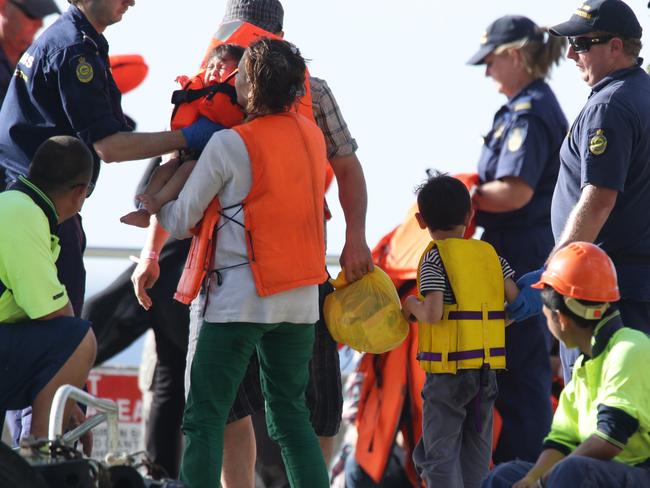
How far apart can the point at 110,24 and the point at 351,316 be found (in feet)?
4.56

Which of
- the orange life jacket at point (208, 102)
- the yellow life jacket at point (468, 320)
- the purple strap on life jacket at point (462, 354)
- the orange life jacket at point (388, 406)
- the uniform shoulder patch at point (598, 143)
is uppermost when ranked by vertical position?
the orange life jacket at point (208, 102)

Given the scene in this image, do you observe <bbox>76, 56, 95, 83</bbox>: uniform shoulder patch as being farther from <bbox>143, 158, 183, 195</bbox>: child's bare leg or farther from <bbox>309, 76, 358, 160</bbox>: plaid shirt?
<bbox>309, 76, 358, 160</bbox>: plaid shirt

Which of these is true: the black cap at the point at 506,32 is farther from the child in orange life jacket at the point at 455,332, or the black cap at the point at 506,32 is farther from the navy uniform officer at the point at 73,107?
the navy uniform officer at the point at 73,107

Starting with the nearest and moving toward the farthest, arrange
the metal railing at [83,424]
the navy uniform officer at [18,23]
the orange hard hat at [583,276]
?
the metal railing at [83,424] < the orange hard hat at [583,276] < the navy uniform officer at [18,23]

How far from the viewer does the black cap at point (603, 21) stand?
5621 millimetres

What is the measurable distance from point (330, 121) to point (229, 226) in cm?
77

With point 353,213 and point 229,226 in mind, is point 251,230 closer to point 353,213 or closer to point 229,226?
point 229,226

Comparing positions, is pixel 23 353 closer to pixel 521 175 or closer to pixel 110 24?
pixel 110 24

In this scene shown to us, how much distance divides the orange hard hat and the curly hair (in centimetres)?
105

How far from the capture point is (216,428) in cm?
496

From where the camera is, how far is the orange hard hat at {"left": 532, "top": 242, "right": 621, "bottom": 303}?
4.67 metres

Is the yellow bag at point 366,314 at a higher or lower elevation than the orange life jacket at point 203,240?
lower

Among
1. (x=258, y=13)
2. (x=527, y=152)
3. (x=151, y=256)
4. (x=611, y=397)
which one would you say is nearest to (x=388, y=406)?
(x=527, y=152)

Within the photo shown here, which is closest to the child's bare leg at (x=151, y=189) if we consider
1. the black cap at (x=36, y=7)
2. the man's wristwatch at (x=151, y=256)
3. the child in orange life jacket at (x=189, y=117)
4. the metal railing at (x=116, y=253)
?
the child in orange life jacket at (x=189, y=117)
